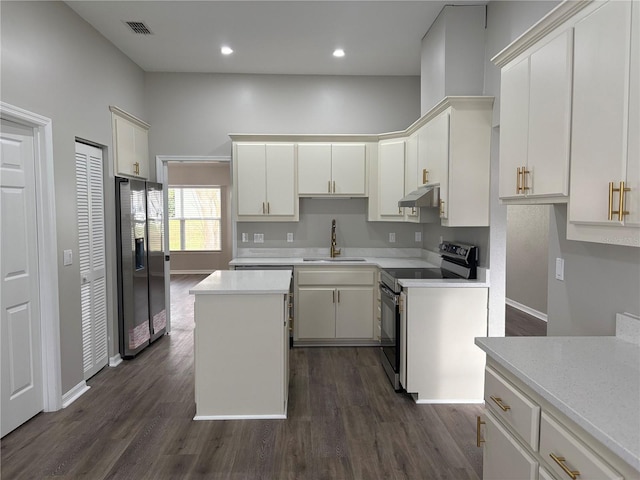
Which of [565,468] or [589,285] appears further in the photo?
[589,285]

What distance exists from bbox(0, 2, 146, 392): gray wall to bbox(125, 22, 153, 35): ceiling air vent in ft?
1.07

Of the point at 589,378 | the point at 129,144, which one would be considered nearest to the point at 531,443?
the point at 589,378

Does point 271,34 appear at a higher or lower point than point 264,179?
higher

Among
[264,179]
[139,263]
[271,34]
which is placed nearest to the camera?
[271,34]

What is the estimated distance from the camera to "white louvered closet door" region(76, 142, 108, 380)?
3.49 meters

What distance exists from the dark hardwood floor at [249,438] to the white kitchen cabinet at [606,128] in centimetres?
159

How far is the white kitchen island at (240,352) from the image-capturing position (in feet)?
9.44

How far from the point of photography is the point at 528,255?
5922mm

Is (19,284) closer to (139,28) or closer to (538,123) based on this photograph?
(139,28)

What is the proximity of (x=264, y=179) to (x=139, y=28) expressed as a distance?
6.02 ft

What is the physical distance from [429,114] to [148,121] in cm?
326

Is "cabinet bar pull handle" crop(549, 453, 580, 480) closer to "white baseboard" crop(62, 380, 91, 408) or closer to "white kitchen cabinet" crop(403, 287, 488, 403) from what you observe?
"white kitchen cabinet" crop(403, 287, 488, 403)

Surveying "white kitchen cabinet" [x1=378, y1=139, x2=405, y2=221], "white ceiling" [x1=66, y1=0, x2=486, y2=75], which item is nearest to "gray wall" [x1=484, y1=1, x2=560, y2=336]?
"white ceiling" [x1=66, y1=0, x2=486, y2=75]

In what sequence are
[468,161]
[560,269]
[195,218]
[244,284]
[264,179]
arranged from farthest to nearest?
[195,218]
[264,179]
[468,161]
[244,284]
[560,269]
